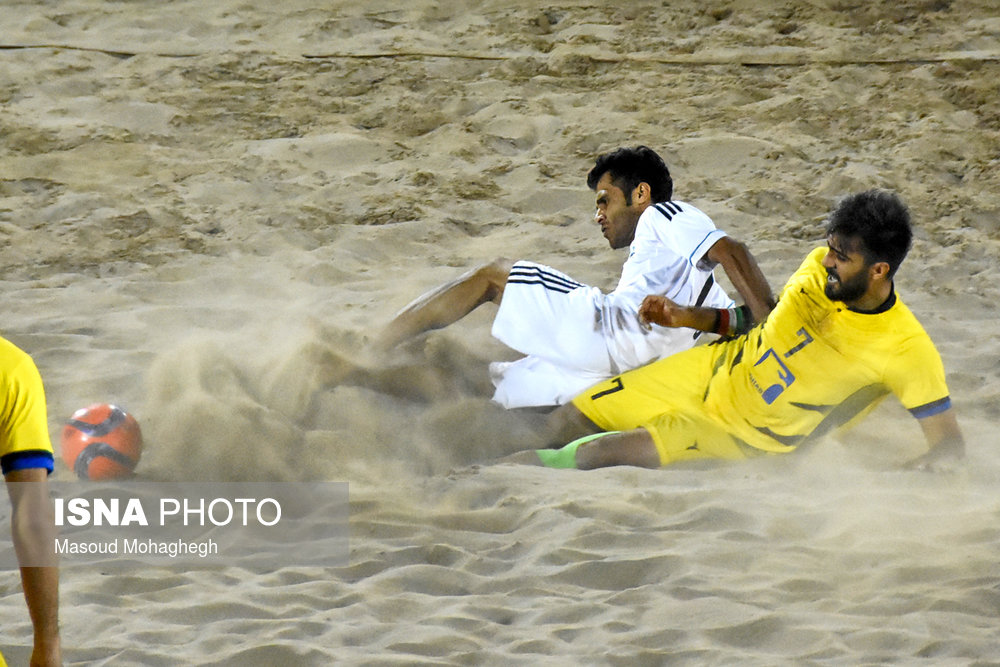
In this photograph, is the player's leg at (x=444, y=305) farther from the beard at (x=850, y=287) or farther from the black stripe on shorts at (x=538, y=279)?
the beard at (x=850, y=287)

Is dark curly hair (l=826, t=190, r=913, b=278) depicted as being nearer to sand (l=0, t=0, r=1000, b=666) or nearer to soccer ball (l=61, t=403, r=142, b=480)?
sand (l=0, t=0, r=1000, b=666)

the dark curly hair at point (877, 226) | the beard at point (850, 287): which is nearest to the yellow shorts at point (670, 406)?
the beard at point (850, 287)

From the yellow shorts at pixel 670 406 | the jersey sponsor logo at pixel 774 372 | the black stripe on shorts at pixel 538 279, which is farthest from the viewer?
the black stripe on shorts at pixel 538 279

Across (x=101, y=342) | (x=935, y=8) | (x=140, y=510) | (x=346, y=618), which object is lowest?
(x=346, y=618)

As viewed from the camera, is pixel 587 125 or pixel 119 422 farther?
pixel 587 125

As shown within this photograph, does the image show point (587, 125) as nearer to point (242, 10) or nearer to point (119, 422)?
point (242, 10)

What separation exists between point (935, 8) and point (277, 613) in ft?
24.3

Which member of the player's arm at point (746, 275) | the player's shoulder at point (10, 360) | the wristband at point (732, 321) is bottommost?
the player's shoulder at point (10, 360)

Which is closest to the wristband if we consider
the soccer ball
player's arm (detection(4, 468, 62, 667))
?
the soccer ball

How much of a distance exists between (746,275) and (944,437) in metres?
0.87

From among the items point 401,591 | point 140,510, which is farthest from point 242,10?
point 401,591

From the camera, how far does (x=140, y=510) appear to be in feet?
13.2

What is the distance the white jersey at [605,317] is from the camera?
15.5 ft

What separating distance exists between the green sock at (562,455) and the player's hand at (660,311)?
45 centimetres
